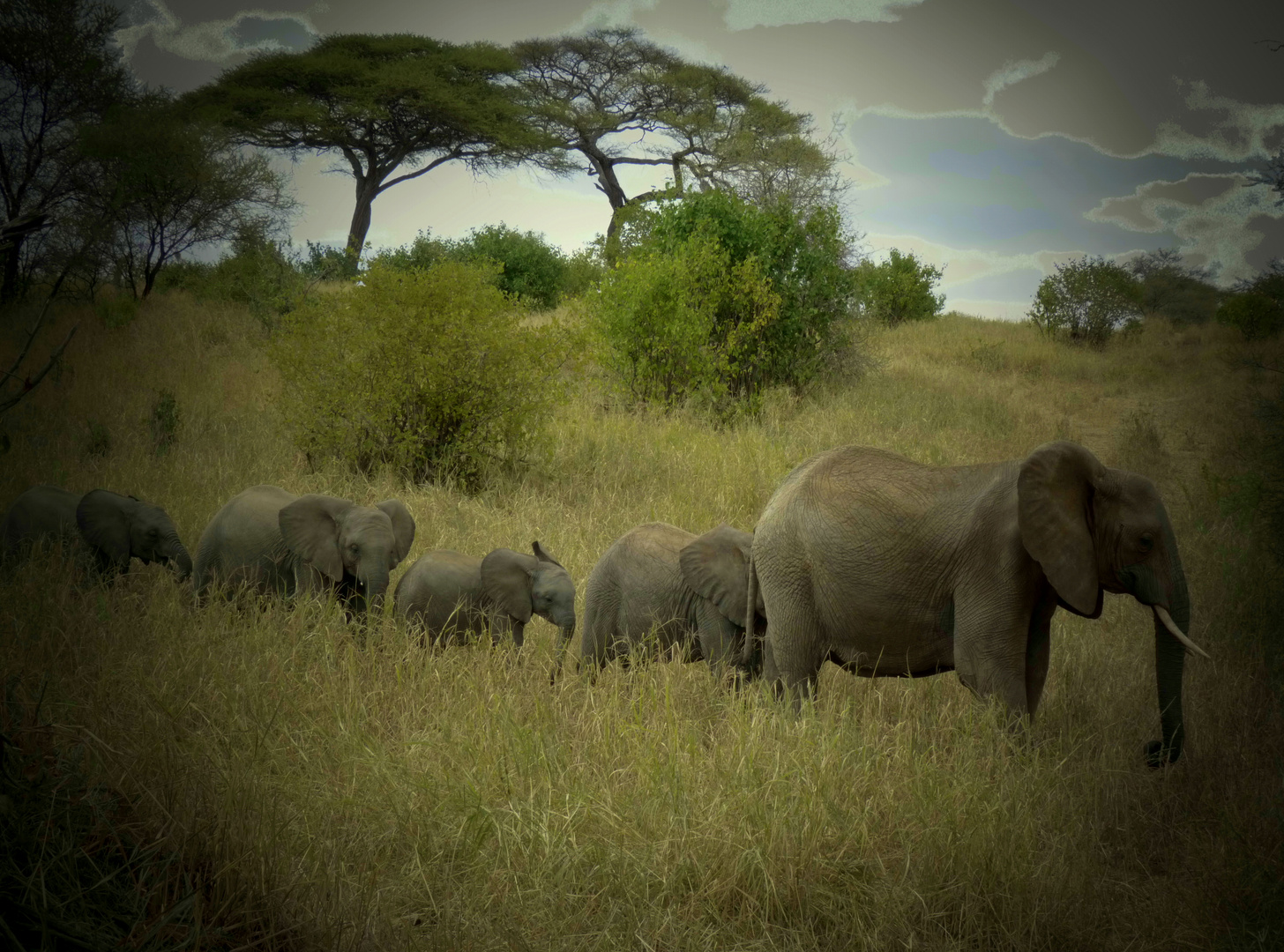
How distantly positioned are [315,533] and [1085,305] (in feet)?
67.6

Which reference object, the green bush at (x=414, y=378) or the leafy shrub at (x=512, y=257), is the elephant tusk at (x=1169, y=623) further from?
the leafy shrub at (x=512, y=257)

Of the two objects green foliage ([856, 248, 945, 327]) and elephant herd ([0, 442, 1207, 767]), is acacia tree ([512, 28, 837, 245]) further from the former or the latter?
elephant herd ([0, 442, 1207, 767])

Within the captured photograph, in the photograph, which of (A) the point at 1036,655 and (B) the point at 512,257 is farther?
(B) the point at 512,257

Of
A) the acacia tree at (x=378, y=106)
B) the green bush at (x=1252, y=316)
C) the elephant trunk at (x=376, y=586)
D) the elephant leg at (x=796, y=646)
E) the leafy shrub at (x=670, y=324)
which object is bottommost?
the elephant trunk at (x=376, y=586)

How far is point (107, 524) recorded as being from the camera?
18.9ft

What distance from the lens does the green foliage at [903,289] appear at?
2775 cm

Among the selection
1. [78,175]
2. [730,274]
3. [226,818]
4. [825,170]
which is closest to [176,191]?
[730,274]

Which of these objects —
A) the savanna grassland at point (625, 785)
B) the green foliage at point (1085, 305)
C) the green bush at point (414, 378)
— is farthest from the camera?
the green foliage at point (1085, 305)

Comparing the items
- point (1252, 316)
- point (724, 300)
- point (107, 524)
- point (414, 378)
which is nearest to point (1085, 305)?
point (1252, 316)

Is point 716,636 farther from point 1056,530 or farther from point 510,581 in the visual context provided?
point 1056,530

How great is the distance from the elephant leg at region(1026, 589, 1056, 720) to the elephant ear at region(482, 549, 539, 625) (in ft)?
8.57

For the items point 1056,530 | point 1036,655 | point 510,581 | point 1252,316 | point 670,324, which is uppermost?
point 1252,316

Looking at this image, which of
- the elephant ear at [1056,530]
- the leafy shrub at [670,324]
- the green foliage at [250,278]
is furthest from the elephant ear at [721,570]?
the green foliage at [250,278]

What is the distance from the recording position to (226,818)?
2.84 meters
